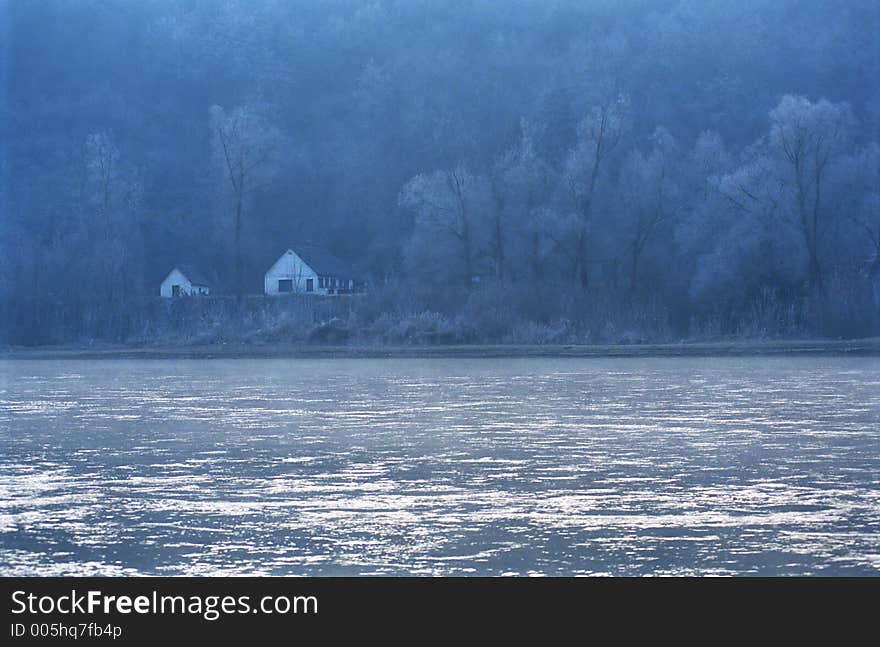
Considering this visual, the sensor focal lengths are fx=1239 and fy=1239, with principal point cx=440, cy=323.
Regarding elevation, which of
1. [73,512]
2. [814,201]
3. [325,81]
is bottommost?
[73,512]

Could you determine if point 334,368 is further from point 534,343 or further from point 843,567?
point 843,567

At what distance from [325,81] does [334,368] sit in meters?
56.4

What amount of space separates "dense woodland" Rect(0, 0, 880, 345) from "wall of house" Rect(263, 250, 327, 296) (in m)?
2.18

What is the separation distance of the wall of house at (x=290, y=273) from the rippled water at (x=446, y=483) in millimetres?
48519

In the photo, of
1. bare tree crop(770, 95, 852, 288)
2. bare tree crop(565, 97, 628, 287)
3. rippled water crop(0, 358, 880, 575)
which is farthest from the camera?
bare tree crop(565, 97, 628, 287)

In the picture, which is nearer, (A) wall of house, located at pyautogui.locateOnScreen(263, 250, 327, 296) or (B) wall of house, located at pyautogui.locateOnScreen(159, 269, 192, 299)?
(A) wall of house, located at pyautogui.locateOnScreen(263, 250, 327, 296)

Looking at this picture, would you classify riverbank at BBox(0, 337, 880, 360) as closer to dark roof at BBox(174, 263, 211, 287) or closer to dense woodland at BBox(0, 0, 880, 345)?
dense woodland at BBox(0, 0, 880, 345)

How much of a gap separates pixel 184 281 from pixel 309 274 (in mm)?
7270

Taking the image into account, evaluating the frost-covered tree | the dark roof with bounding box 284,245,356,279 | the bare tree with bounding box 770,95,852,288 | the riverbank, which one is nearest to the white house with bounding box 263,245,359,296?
the dark roof with bounding box 284,245,356,279

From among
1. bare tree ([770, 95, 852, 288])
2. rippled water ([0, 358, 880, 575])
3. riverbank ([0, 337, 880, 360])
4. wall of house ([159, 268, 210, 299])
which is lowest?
rippled water ([0, 358, 880, 575])

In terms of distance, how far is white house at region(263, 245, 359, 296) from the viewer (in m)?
66.6
